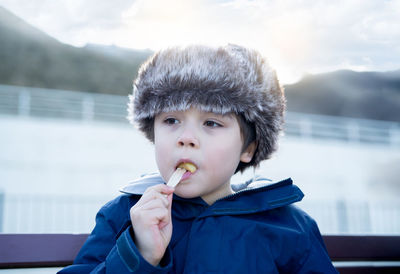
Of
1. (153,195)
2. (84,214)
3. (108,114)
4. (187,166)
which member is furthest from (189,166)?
(108,114)

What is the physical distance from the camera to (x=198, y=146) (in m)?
0.89

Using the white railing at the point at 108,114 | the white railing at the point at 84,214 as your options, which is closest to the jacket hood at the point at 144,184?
the white railing at the point at 84,214

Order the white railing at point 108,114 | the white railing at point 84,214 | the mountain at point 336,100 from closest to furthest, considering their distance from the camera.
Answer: the white railing at point 84,214, the mountain at point 336,100, the white railing at point 108,114

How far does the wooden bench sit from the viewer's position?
96cm

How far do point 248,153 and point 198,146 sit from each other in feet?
0.86

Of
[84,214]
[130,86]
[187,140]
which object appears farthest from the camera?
[130,86]

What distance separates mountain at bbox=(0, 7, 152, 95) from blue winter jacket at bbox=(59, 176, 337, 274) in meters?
3.86

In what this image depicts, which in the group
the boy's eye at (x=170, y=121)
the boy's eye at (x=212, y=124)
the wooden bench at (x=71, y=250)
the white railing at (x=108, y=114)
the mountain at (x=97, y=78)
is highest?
the mountain at (x=97, y=78)

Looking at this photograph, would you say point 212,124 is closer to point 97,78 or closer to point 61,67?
point 61,67

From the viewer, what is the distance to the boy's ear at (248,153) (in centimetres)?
109

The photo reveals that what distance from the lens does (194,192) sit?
35.4 inches

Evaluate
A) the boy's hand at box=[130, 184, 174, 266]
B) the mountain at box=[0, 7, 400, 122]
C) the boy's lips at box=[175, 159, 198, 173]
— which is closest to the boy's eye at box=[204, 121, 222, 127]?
the boy's lips at box=[175, 159, 198, 173]

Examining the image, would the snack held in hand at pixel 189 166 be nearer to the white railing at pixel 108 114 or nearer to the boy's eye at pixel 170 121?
the boy's eye at pixel 170 121

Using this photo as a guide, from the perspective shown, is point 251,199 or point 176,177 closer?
point 176,177
